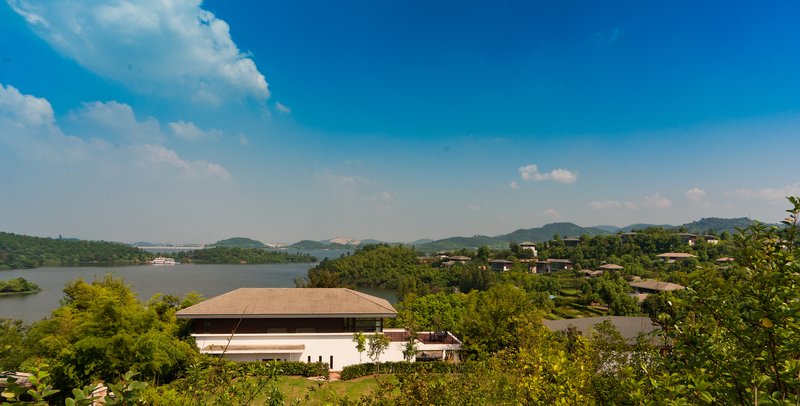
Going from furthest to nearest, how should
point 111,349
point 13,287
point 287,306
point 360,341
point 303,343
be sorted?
1. point 13,287
2. point 287,306
3. point 303,343
4. point 360,341
5. point 111,349

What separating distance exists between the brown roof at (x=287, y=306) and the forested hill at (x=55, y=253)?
86831 millimetres

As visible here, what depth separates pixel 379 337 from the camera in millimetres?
14867

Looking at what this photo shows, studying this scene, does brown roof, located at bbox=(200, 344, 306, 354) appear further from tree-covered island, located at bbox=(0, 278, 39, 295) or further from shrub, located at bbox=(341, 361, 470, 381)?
tree-covered island, located at bbox=(0, 278, 39, 295)

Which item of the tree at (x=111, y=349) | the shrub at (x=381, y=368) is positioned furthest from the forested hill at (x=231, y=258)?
the shrub at (x=381, y=368)

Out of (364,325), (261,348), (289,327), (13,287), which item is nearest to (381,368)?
(364,325)

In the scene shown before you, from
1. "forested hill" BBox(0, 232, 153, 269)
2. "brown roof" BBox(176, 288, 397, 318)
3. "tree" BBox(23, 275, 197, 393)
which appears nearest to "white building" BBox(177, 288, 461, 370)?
"brown roof" BBox(176, 288, 397, 318)

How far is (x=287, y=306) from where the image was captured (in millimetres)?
15812

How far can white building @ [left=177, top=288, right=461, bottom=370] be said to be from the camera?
48.6 ft

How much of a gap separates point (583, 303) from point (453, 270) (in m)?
22.3

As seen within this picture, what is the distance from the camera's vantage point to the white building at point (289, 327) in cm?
1483

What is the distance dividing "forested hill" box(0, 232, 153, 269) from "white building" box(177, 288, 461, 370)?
87.3m

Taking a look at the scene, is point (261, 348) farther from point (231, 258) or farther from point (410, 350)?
point (231, 258)

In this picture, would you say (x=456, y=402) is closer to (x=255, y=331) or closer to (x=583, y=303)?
(x=255, y=331)

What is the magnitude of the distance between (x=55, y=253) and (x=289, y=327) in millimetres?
103276
